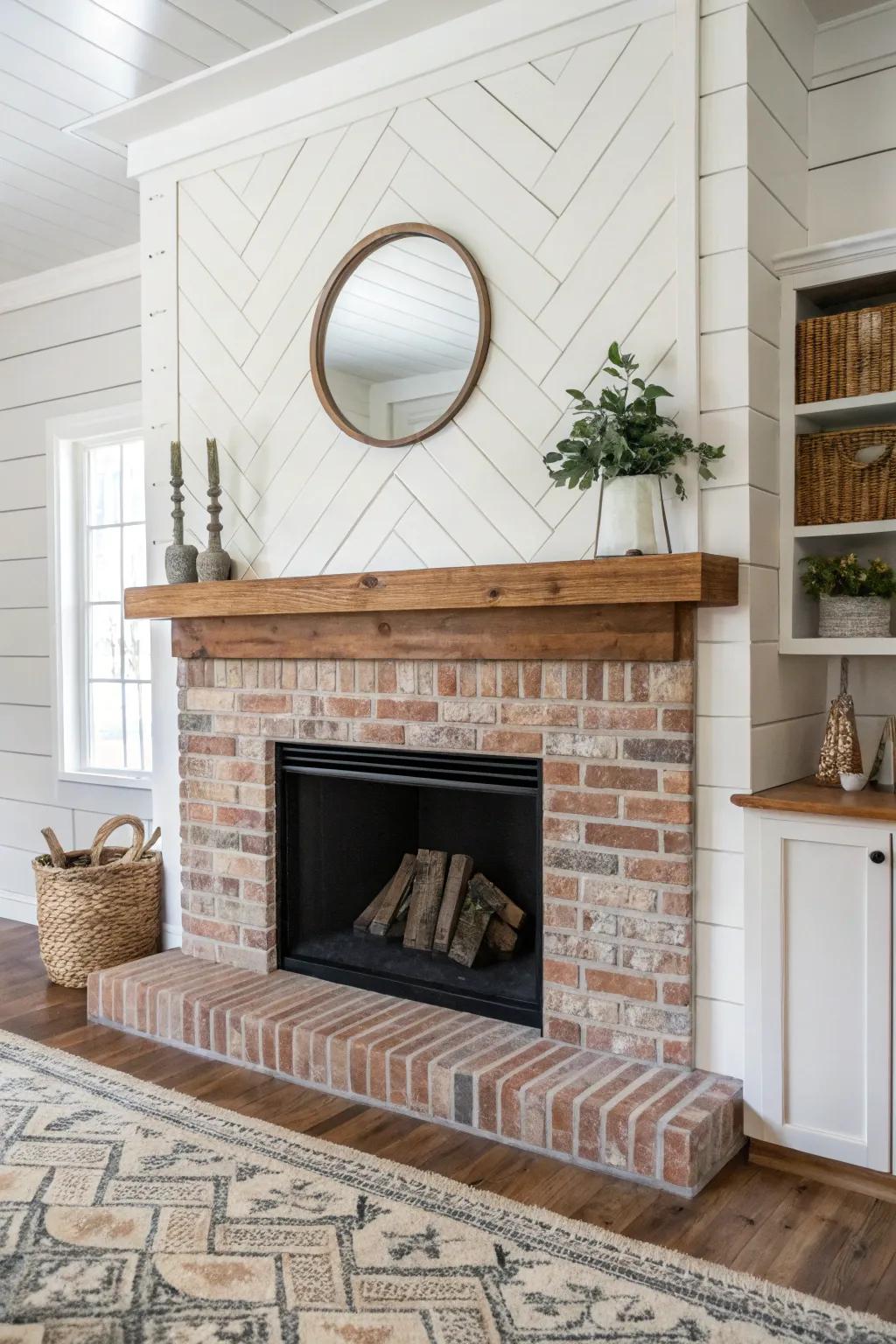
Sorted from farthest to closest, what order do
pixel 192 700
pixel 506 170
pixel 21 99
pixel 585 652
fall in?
pixel 192 700 < pixel 21 99 < pixel 506 170 < pixel 585 652

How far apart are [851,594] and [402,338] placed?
4.34 ft

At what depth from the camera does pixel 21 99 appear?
300cm

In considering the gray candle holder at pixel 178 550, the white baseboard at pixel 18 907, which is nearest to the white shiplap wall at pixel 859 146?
the gray candle holder at pixel 178 550

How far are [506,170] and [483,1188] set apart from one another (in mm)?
2342

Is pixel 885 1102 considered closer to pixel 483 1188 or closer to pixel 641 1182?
pixel 641 1182

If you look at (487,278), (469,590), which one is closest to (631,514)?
(469,590)

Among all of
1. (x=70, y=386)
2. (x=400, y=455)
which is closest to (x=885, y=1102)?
(x=400, y=455)

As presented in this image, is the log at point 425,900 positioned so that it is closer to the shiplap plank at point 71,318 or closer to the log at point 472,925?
the log at point 472,925

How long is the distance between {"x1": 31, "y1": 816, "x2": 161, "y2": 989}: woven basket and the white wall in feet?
8.95

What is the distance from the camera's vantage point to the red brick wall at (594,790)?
2367 mm

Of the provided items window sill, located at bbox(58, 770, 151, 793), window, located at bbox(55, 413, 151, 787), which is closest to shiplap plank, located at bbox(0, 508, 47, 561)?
window, located at bbox(55, 413, 151, 787)

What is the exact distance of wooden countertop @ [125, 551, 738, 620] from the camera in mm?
2219

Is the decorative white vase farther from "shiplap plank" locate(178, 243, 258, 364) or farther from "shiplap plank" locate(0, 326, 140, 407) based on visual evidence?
"shiplap plank" locate(0, 326, 140, 407)

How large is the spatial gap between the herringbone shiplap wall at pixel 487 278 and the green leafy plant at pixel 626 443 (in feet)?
0.43
